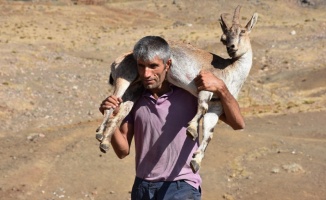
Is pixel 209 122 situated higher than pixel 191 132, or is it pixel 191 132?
pixel 191 132

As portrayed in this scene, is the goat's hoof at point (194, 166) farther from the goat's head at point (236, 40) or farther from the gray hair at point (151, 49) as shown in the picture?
the goat's head at point (236, 40)

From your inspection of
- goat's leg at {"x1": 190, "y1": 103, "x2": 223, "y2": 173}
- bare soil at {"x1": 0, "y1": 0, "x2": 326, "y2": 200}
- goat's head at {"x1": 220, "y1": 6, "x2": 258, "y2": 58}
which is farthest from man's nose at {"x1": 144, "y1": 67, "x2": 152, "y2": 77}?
bare soil at {"x1": 0, "y1": 0, "x2": 326, "y2": 200}

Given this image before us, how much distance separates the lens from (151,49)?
479 cm

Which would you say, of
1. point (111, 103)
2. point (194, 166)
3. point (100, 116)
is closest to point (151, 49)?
point (111, 103)

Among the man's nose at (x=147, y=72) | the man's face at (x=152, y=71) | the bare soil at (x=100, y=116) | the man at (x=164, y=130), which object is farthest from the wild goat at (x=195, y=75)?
the bare soil at (x=100, y=116)

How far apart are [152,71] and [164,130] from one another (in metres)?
0.51

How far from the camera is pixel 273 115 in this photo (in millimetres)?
18469

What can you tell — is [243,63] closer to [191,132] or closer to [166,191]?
[191,132]

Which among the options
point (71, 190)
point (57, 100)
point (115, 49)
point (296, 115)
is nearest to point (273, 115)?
point (296, 115)

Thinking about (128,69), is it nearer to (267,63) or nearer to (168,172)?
(168,172)

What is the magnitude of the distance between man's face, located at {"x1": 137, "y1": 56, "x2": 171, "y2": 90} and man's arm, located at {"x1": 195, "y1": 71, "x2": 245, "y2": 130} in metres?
0.35

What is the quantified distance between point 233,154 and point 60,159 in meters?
3.70

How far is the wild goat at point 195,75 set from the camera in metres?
5.16

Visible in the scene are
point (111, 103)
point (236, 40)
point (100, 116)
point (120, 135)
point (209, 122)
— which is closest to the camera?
point (111, 103)
